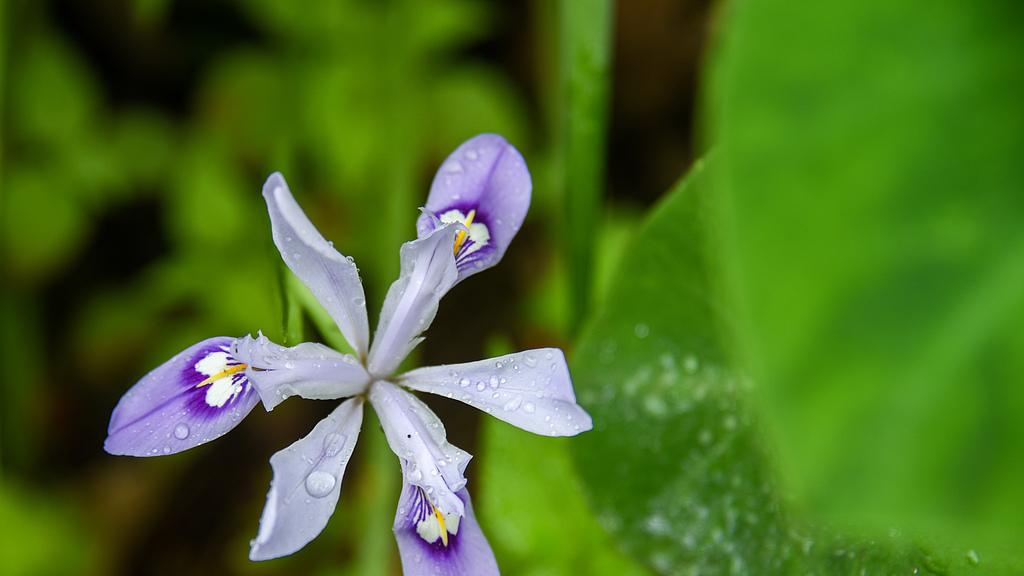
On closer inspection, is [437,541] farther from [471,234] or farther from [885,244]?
[885,244]

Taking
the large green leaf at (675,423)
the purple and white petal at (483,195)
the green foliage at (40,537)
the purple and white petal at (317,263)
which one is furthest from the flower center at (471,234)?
the green foliage at (40,537)

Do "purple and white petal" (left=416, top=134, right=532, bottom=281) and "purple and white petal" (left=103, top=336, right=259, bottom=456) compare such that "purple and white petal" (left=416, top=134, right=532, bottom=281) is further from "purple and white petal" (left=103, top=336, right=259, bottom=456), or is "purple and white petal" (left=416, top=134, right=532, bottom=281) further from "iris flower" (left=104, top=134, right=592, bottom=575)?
"purple and white petal" (left=103, top=336, right=259, bottom=456)

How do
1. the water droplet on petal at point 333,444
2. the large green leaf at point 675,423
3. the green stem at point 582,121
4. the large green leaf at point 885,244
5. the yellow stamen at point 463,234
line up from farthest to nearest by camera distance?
1. the green stem at point 582,121
2. the large green leaf at point 675,423
3. the yellow stamen at point 463,234
4. the water droplet on petal at point 333,444
5. the large green leaf at point 885,244

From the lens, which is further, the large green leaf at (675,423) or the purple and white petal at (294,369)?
the large green leaf at (675,423)

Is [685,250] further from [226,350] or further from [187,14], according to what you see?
[187,14]

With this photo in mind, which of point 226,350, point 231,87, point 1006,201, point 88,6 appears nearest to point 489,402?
point 226,350

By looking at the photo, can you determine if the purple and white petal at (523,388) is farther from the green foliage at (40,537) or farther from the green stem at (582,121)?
the green foliage at (40,537)

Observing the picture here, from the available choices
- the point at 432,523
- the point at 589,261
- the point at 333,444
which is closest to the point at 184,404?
the point at 333,444
